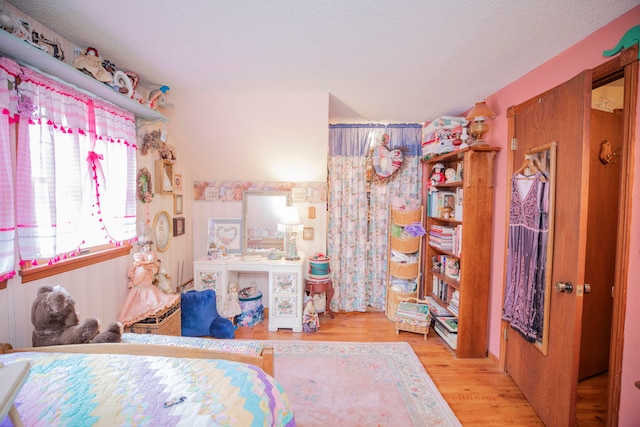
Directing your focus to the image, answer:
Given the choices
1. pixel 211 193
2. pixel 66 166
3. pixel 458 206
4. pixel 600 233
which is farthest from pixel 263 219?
pixel 600 233

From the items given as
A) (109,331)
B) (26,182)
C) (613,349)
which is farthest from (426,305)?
(26,182)

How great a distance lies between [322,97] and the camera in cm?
271

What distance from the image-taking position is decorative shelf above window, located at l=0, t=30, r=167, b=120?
1.33 meters

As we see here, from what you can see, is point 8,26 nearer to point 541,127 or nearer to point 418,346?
point 541,127

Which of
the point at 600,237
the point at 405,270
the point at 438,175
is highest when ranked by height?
the point at 438,175

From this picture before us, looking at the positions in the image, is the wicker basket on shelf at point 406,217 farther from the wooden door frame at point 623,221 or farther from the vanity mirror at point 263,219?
the wooden door frame at point 623,221

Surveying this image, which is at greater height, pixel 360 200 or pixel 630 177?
pixel 630 177

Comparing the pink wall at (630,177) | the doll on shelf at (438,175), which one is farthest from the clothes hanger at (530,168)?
the doll on shelf at (438,175)

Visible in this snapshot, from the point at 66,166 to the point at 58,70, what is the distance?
56 centimetres

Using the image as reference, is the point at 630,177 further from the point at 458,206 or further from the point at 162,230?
the point at 162,230

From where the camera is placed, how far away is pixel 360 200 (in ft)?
11.9

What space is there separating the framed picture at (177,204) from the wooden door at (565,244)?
133 inches

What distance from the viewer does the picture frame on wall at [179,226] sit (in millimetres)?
3141

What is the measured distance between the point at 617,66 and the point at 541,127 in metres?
0.45
